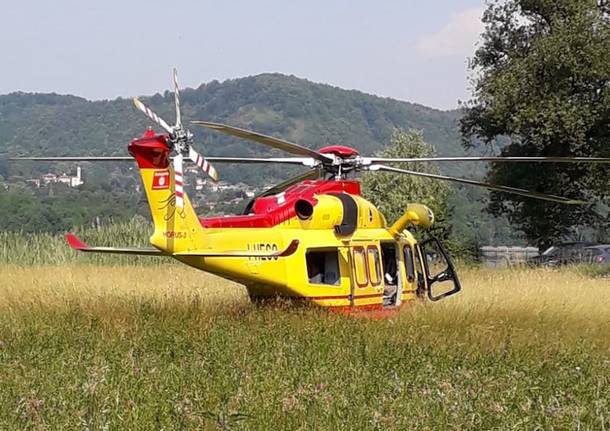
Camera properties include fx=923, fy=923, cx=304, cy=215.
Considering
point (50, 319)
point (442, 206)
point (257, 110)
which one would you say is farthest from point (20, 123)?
point (50, 319)

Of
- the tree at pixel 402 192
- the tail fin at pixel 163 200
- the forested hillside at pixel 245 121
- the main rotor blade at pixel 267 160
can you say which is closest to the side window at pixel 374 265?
the main rotor blade at pixel 267 160

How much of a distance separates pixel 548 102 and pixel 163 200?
697 inches

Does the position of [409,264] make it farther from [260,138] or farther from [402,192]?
[402,192]

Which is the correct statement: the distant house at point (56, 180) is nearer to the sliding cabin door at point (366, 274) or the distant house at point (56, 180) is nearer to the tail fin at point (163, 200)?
the sliding cabin door at point (366, 274)

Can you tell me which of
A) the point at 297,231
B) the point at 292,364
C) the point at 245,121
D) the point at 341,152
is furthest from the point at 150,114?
the point at 245,121

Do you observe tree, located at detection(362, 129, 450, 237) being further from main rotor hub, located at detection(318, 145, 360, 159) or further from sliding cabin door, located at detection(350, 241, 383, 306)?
sliding cabin door, located at detection(350, 241, 383, 306)

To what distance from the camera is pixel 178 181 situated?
9.49 meters

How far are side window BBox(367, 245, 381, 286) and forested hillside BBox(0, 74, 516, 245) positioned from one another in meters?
101

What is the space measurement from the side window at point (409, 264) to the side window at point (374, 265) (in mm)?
832

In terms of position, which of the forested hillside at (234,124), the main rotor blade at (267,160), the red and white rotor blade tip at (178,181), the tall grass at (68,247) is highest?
the forested hillside at (234,124)

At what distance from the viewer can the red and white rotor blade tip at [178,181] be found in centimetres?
944

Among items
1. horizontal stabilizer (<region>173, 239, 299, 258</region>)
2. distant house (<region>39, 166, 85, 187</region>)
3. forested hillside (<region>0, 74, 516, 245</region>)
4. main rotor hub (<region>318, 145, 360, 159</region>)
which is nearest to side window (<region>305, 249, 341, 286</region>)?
horizontal stabilizer (<region>173, 239, 299, 258</region>)

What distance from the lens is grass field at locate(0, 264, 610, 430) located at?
531 cm

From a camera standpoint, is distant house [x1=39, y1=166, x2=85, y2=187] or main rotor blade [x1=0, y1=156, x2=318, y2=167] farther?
distant house [x1=39, y1=166, x2=85, y2=187]
